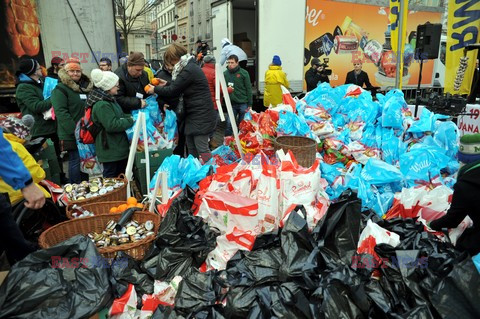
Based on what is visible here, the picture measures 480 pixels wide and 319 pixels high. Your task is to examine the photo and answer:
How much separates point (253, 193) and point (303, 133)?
1.76m

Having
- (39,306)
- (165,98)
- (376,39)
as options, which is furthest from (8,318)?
(376,39)

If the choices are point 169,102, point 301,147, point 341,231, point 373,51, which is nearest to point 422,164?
point 301,147

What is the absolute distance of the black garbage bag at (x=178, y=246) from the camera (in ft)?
7.61


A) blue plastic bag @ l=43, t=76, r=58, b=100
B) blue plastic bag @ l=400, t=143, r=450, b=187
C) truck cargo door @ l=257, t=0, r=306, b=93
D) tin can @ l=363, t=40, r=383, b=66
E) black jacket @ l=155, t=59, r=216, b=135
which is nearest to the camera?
blue plastic bag @ l=400, t=143, r=450, b=187

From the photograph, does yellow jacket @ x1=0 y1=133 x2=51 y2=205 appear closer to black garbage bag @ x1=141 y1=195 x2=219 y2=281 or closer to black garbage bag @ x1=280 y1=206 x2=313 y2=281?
black garbage bag @ x1=141 y1=195 x2=219 y2=281

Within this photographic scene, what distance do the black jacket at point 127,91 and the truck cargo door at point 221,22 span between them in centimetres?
566

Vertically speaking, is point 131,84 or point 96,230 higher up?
point 131,84

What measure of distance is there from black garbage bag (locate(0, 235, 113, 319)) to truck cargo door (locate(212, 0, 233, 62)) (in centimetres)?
815

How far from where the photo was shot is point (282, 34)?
8055 mm

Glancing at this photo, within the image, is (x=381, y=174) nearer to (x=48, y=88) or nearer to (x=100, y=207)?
(x=100, y=207)

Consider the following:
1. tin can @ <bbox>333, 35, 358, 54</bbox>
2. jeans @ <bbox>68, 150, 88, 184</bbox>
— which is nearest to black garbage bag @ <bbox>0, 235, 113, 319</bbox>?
jeans @ <bbox>68, 150, 88, 184</bbox>

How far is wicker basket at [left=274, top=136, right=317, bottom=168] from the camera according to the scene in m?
3.68

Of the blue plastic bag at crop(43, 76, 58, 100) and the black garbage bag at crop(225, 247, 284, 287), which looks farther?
the blue plastic bag at crop(43, 76, 58, 100)

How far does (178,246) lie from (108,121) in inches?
66.1
